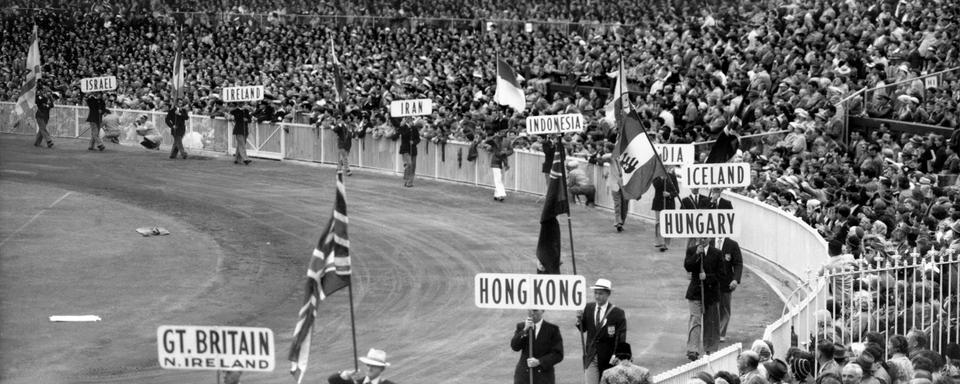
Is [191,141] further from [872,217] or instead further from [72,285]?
[872,217]

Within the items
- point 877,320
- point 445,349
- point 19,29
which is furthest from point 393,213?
point 19,29

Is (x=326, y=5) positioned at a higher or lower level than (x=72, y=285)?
higher

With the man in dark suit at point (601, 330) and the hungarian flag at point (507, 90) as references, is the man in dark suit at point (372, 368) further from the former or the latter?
the hungarian flag at point (507, 90)

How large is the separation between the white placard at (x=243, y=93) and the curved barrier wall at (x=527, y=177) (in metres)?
1.55

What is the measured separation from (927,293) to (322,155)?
2496cm

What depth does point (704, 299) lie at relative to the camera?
1991 cm

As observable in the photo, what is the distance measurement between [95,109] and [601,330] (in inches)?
1124

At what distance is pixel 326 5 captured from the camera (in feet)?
185

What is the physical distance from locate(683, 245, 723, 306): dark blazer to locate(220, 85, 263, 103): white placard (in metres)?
21.8

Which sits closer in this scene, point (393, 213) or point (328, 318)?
point (328, 318)

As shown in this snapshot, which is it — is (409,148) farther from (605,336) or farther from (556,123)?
(605,336)

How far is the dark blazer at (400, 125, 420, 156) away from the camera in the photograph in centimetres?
3544

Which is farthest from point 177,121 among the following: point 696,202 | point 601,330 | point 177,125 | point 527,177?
point 601,330

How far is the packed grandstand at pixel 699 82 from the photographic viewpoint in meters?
17.4
